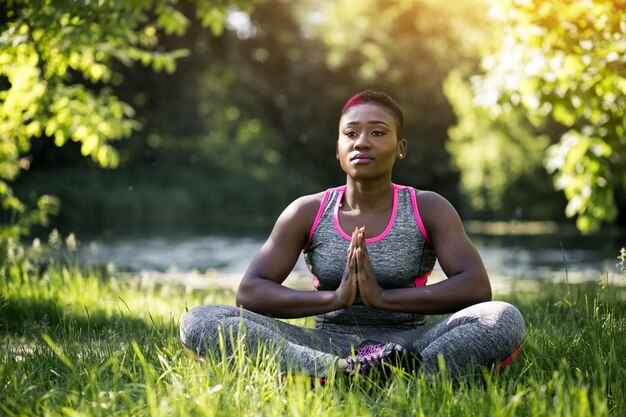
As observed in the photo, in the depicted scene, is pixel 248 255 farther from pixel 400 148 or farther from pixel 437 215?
pixel 437 215

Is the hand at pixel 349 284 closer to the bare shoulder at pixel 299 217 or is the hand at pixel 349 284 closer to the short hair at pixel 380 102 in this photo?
the bare shoulder at pixel 299 217

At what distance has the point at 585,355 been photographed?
3492 millimetres

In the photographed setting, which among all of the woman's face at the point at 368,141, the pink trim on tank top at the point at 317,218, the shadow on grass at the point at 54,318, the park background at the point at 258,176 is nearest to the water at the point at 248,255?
the park background at the point at 258,176

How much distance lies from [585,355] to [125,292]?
4.23 metres

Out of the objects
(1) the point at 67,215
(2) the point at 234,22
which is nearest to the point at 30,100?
(1) the point at 67,215

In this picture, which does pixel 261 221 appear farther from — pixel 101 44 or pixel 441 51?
pixel 101 44

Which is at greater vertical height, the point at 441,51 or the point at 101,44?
the point at 441,51

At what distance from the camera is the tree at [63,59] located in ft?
18.8

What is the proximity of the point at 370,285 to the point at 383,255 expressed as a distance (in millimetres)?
338

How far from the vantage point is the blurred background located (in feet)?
22.6

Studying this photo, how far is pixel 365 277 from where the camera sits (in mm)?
3580

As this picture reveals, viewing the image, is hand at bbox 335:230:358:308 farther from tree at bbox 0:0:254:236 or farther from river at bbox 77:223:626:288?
river at bbox 77:223:626:288

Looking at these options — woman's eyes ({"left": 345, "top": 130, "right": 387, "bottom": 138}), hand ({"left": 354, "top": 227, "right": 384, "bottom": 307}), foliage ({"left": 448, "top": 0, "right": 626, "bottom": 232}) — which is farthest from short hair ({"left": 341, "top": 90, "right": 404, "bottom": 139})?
foliage ({"left": 448, "top": 0, "right": 626, "bottom": 232})

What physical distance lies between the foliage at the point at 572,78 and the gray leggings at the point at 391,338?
367 cm
